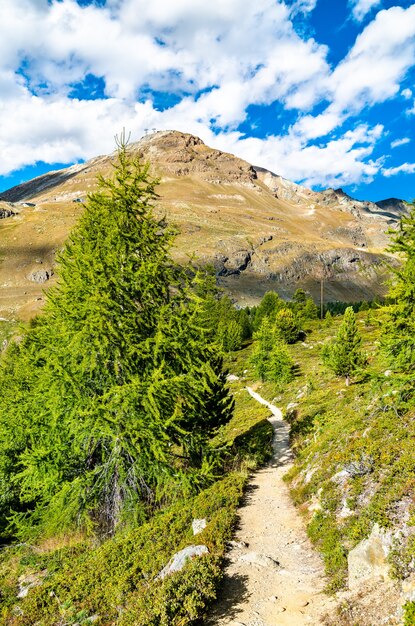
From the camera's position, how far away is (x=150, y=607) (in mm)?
6820

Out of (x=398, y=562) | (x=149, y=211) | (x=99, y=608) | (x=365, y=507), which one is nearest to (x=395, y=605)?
(x=398, y=562)

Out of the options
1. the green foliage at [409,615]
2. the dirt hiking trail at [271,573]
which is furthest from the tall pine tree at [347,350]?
the green foliage at [409,615]

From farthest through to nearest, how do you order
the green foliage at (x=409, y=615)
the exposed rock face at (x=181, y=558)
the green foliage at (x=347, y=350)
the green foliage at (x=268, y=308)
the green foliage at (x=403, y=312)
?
1. the green foliage at (x=268, y=308)
2. the green foliage at (x=347, y=350)
3. the green foliage at (x=403, y=312)
4. the exposed rock face at (x=181, y=558)
5. the green foliage at (x=409, y=615)

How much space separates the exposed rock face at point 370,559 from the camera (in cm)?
736

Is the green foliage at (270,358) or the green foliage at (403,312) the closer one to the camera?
the green foliage at (403,312)

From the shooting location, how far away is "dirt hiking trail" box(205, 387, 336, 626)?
23.5 feet

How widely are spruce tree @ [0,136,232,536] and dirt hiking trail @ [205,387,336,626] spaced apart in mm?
2930

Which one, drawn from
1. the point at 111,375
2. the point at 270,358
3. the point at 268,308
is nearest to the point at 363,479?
the point at 111,375

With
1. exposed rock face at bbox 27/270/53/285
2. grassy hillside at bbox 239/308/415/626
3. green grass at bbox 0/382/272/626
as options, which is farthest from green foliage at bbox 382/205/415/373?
exposed rock face at bbox 27/270/53/285

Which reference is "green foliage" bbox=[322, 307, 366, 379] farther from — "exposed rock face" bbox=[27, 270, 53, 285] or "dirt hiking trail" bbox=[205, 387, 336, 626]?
"exposed rock face" bbox=[27, 270, 53, 285]

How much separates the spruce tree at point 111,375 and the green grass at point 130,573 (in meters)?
1.03

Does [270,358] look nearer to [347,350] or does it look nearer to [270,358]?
[270,358]

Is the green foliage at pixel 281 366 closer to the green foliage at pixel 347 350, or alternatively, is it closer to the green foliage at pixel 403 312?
the green foliage at pixel 347 350

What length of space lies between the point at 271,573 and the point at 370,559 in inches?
102
